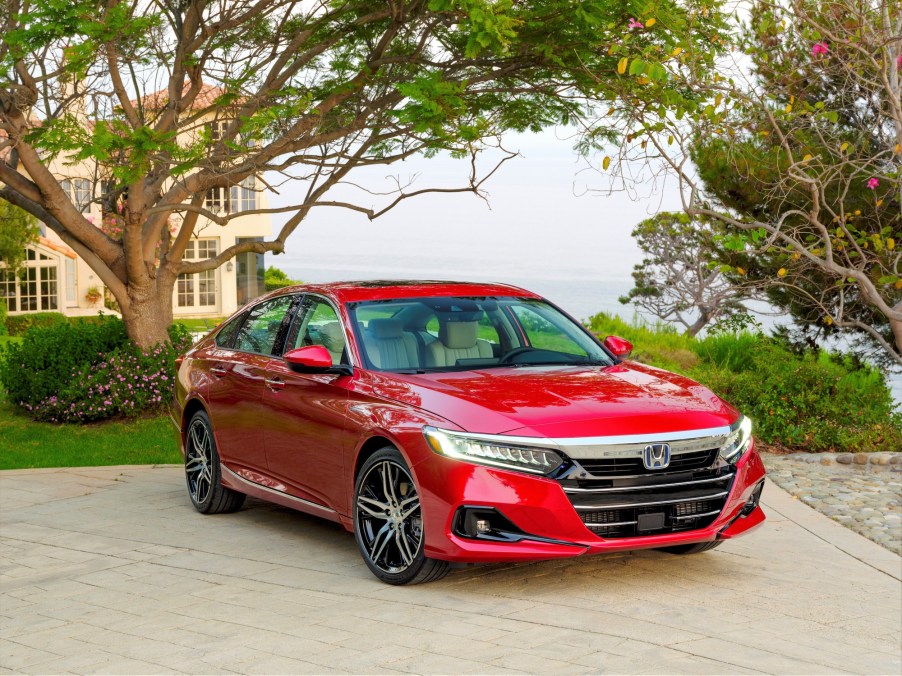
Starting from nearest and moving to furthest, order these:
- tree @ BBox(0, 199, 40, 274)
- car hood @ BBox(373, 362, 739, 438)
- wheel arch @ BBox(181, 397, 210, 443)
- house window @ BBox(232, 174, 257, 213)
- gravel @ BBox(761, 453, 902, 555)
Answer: car hood @ BBox(373, 362, 739, 438)
gravel @ BBox(761, 453, 902, 555)
wheel arch @ BBox(181, 397, 210, 443)
tree @ BBox(0, 199, 40, 274)
house window @ BBox(232, 174, 257, 213)

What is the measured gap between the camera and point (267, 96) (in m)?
15.0

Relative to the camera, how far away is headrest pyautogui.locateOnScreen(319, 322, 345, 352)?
7750 mm

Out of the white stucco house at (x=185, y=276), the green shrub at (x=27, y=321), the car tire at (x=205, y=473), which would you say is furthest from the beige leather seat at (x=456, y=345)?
the white stucco house at (x=185, y=276)

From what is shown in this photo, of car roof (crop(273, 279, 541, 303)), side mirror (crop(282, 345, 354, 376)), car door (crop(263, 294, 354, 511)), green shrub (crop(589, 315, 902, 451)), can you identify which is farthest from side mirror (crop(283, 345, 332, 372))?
green shrub (crop(589, 315, 902, 451))

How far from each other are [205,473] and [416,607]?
3.40 meters

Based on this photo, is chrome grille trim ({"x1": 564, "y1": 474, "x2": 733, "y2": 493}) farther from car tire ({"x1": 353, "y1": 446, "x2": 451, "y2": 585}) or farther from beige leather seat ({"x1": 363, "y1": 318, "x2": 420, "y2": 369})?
beige leather seat ({"x1": 363, "y1": 318, "x2": 420, "y2": 369})

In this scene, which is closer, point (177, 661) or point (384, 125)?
point (177, 661)

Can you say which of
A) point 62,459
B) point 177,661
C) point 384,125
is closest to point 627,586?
point 177,661

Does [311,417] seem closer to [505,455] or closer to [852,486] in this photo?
[505,455]

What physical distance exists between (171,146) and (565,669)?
29.1 ft

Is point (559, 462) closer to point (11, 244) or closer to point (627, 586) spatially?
point (627, 586)

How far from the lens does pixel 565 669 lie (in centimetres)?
529

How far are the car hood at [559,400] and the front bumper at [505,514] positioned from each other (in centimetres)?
25

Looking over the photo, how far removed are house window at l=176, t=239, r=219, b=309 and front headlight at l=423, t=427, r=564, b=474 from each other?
41825 millimetres
